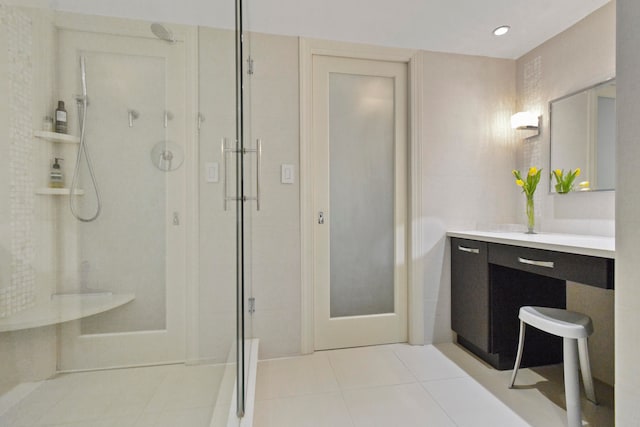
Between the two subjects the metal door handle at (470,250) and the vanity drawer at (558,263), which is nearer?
the vanity drawer at (558,263)

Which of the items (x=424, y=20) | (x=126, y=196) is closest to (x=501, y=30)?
(x=424, y=20)

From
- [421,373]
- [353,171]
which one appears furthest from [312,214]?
[421,373]

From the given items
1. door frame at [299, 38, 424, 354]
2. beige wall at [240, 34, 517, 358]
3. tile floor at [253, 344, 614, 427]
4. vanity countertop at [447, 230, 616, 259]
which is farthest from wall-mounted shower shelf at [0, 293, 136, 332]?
vanity countertop at [447, 230, 616, 259]

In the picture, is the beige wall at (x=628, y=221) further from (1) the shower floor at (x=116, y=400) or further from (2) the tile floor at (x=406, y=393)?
(1) the shower floor at (x=116, y=400)

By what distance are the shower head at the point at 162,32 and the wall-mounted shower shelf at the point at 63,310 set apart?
0.64m

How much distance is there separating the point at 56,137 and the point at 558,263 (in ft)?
5.97

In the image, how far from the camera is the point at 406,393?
1.58m

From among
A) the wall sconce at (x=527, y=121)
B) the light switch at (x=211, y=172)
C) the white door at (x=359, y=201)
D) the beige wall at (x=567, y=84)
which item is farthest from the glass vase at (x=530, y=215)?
the light switch at (x=211, y=172)

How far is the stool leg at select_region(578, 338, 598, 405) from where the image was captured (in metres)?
1.36

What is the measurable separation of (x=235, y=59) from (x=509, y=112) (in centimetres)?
213

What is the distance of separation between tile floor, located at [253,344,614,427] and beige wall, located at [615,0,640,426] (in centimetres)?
43

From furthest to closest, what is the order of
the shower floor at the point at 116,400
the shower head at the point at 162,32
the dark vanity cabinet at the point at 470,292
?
the dark vanity cabinet at the point at 470,292, the shower head at the point at 162,32, the shower floor at the point at 116,400

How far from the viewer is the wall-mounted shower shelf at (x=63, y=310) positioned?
15.3 inches

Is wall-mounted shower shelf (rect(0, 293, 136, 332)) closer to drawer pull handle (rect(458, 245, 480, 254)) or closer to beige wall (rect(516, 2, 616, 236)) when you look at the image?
drawer pull handle (rect(458, 245, 480, 254))
